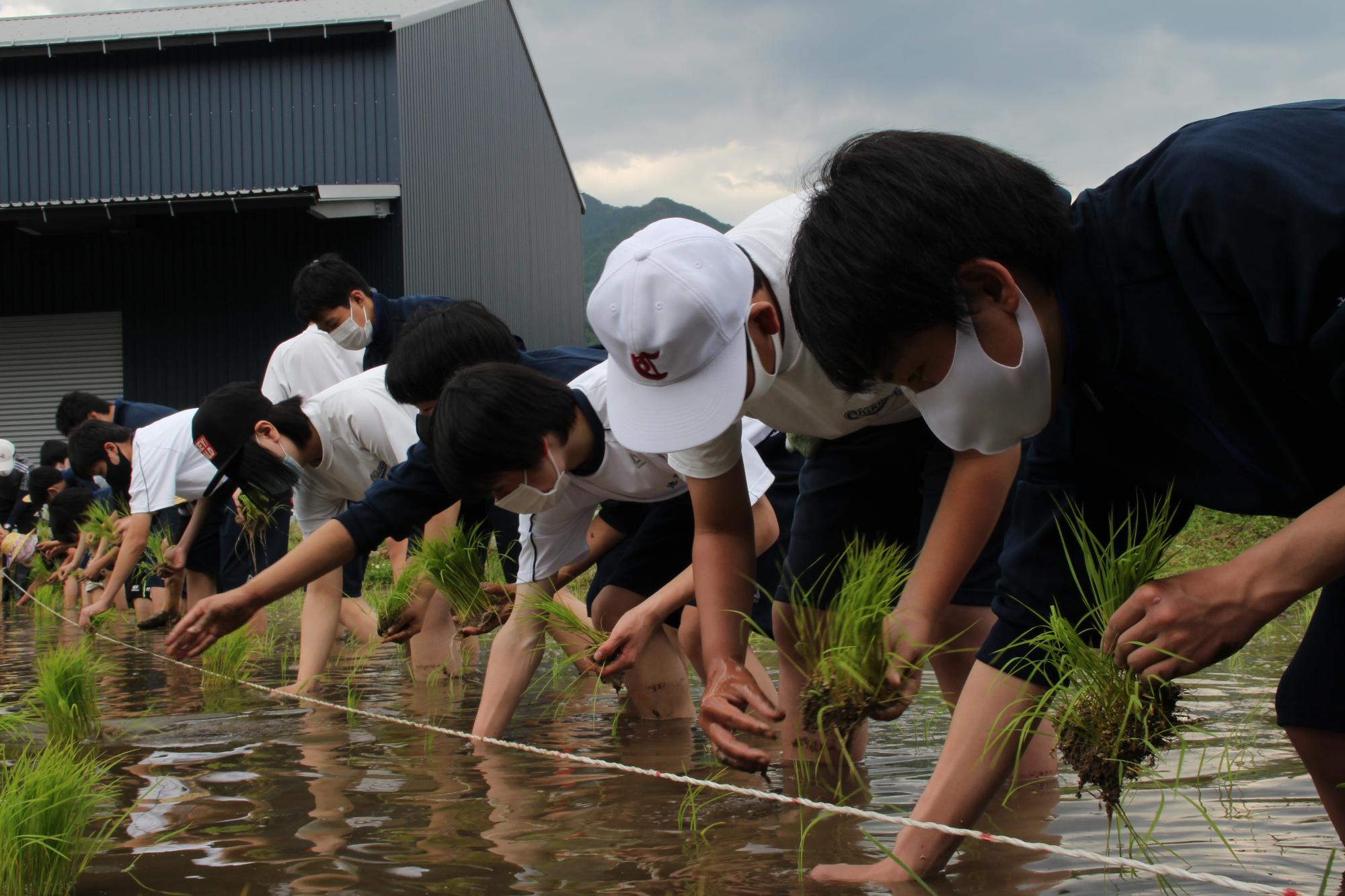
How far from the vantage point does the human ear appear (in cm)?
160

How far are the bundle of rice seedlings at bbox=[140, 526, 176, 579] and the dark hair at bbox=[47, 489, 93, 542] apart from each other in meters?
2.21

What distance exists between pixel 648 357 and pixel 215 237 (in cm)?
1401

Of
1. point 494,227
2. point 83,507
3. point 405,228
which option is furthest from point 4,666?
point 494,227

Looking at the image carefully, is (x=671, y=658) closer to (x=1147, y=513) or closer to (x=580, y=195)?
(x=1147, y=513)

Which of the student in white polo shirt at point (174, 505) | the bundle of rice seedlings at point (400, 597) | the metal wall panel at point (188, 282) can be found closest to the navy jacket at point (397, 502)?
the bundle of rice seedlings at point (400, 597)

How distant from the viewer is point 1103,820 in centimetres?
A: 257

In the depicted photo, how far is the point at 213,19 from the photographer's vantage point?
608 inches

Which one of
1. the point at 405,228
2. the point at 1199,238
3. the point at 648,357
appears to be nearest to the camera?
the point at 1199,238

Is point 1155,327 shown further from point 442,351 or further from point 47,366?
point 47,366

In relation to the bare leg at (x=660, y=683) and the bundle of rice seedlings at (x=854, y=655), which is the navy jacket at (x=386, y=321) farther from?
the bundle of rice seedlings at (x=854, y=655)

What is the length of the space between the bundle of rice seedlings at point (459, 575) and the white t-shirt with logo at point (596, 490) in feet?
2.73

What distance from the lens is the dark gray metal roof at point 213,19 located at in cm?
1470

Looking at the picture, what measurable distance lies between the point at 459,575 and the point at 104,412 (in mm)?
5592

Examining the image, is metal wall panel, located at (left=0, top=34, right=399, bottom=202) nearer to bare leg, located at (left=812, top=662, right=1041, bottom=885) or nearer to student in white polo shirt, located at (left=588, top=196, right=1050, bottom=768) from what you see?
student in white polo shirt, located at (left=588, top=196, right=1050, bottom=768)
